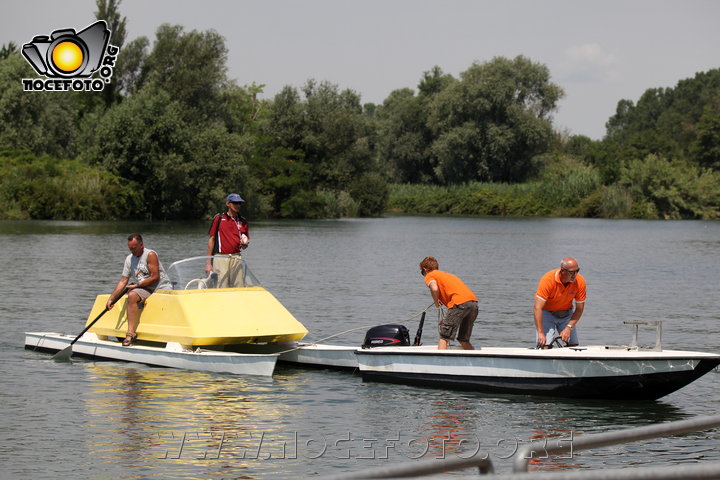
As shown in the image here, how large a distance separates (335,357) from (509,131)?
76617mm

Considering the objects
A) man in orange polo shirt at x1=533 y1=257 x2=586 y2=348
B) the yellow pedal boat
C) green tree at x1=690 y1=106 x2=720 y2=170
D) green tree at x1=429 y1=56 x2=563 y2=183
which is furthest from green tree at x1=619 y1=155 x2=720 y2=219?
man in orange polo shirt at x1=533 y1=257 x2=586 y2=348

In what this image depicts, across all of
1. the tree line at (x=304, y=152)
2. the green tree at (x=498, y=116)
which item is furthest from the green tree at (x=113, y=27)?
the green tree at (x=498, y=116)

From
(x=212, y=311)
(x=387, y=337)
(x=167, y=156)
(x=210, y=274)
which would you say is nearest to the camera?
(x=387, y=337)

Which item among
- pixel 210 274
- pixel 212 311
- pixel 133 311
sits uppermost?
pixel 210 274

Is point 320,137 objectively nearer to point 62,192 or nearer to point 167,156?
point 167,156

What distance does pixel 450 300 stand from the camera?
13.1 metres

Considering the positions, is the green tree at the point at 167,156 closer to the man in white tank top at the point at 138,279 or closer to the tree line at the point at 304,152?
the tree line at the point at 304,152

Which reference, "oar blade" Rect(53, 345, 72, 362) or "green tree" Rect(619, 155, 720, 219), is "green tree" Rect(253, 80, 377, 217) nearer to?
"green tree" Rect(619, 155, 720, 219)

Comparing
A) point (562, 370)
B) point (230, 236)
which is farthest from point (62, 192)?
point (562, 370)

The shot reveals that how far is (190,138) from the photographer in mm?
68875

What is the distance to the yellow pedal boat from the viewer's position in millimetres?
13945

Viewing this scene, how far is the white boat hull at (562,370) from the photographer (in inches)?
465

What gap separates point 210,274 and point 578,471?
1147 cm

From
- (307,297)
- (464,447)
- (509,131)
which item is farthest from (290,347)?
(509,131)
